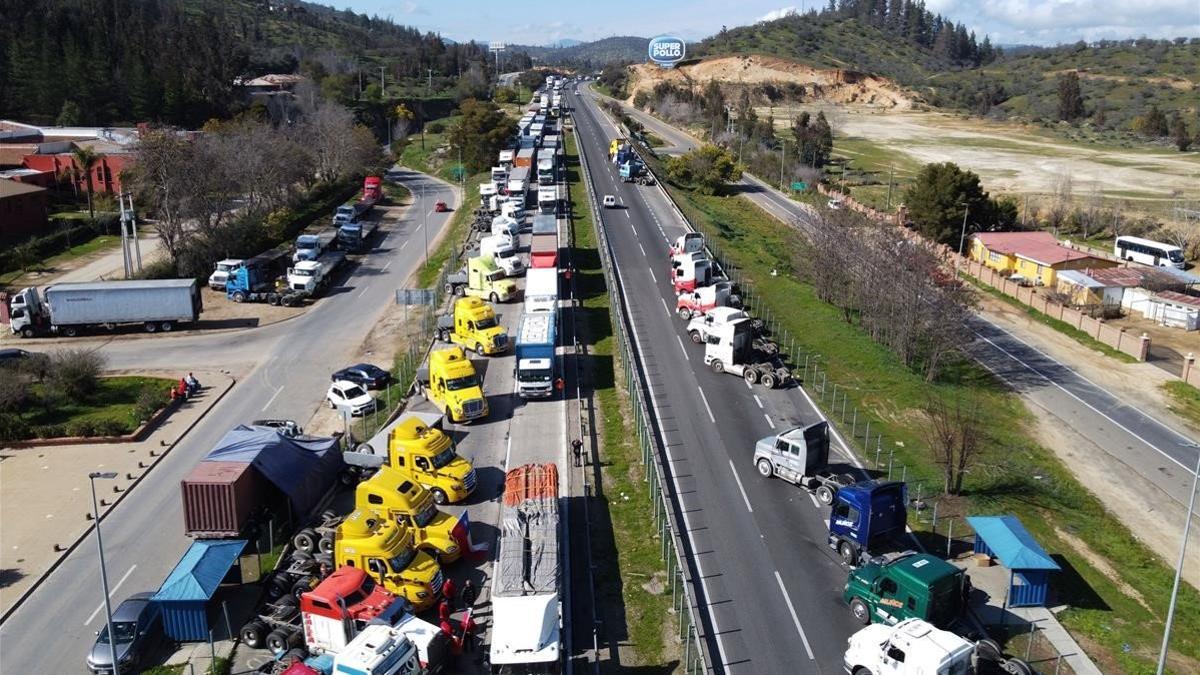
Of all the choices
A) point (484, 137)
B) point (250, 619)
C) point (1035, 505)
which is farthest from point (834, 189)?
point (250, 619)

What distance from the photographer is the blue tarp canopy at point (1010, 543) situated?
22734mm

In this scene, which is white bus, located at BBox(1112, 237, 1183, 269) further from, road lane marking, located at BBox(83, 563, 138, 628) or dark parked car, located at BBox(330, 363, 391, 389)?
road lane marking, located at BBox(83, 563, 138, 628)

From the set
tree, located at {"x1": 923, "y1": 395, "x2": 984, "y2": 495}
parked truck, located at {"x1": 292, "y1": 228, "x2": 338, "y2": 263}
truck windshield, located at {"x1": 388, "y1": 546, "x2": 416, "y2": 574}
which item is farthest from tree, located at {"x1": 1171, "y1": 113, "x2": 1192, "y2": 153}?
truck windshield, located at {"x1": 388, "y1": 546, "x2": 416, "y2": 574}

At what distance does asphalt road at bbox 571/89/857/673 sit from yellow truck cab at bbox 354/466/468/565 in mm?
6719

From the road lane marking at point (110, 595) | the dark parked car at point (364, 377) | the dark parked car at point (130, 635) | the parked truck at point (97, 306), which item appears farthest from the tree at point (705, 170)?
the dark parked car at point (130, 635)

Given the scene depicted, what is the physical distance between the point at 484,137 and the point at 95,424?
66.0 m

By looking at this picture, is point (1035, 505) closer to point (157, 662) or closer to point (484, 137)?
point (157, 662)

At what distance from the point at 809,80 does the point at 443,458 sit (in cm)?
17564

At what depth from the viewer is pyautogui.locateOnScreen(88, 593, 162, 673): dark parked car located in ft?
68.2

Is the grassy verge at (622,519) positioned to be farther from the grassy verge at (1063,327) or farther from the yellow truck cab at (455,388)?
the grassy verge at (1063,327)

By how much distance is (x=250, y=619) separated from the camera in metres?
23.0

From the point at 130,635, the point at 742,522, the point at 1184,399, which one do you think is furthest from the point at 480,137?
the point at 130,635

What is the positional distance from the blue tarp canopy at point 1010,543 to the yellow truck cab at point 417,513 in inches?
563

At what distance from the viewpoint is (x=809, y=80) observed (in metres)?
187
